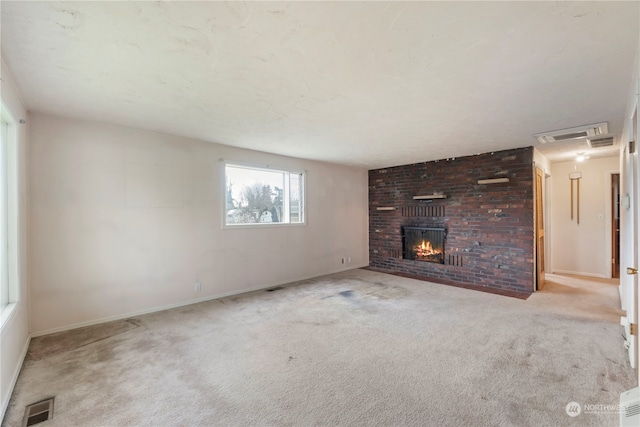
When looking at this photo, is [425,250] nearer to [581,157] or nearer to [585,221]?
[585,221]

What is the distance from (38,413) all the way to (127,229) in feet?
6.87

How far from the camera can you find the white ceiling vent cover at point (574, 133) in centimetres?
348

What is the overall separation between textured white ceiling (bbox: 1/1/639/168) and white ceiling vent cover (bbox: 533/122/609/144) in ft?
0.51

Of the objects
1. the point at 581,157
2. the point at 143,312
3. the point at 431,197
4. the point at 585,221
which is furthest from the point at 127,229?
the point at 585,221

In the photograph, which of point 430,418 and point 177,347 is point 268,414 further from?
point 177,347

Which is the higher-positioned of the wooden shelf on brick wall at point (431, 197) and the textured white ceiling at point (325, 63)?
the textured white ceiling at point (325, 63)

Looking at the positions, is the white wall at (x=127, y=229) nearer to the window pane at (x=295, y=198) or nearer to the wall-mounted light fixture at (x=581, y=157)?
the window pane at (x=295, y=198)

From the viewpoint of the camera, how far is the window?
465cm

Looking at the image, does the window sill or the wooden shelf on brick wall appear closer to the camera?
the window sill

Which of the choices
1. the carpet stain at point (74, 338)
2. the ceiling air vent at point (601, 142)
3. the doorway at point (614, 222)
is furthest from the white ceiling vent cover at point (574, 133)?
the carpet stain at point (74, 338)

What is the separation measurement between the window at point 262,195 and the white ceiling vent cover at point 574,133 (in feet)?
12.5

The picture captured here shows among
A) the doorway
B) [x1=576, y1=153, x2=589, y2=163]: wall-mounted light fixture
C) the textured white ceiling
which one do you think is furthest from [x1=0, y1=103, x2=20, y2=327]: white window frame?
the doorway

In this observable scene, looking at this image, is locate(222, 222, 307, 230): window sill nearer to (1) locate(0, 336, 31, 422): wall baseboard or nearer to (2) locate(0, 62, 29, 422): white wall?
(2) locate(0, 62, 29, 422): white wall

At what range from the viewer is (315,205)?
582 cm
